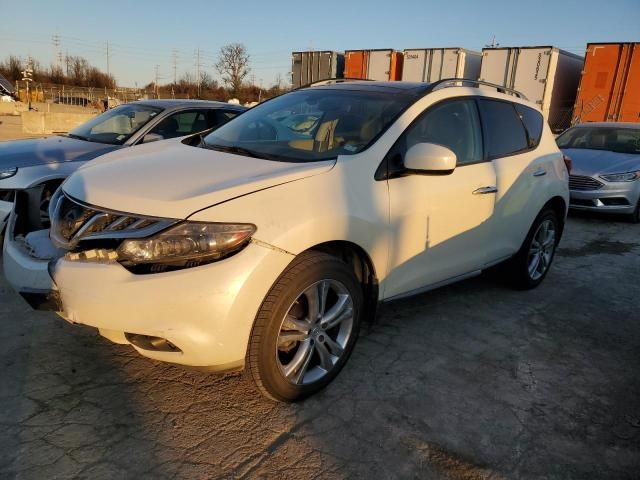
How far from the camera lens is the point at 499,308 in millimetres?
4156

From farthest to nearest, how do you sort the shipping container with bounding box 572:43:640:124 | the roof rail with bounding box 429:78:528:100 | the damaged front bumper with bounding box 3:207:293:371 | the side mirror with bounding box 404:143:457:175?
1. the shipping container with bounding box 572:43:640:124
2. the roof rail with bounding box 429:78:528:100
3. the side mirror with bounding box 404:143:457:175
4. the damaged front bumper with bounding box 3:207:293:371

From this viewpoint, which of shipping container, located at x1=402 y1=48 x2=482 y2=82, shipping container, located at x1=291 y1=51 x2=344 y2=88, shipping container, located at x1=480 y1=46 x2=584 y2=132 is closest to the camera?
shipping container, located at x1=480 y1=46 x2=584 y2=132

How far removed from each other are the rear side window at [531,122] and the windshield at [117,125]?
395 cm

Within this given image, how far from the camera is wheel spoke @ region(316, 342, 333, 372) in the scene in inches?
108

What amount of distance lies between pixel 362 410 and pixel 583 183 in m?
6.78

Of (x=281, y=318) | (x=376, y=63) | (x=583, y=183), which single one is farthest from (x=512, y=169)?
(x=376, y=63)

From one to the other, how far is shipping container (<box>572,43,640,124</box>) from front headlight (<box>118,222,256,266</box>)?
57.1 ft

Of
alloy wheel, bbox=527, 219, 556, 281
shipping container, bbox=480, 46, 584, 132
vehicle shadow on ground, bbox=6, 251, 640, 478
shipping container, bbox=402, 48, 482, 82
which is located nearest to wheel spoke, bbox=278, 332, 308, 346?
vehicle shadow on ground, bbox=6, 251, 640, 478

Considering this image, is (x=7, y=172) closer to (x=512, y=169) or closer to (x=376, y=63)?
(x=512, y=169)

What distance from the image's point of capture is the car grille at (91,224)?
7.45 feet

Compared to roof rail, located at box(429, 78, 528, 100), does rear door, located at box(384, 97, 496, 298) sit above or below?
below

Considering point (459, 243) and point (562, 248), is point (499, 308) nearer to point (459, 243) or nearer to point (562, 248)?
point (459, 243)

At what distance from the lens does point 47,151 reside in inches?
199

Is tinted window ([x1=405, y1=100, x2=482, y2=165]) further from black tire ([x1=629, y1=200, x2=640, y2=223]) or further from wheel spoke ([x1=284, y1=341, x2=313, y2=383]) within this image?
black tire ([x1=629, y1=200, x2=640, y2=223])
